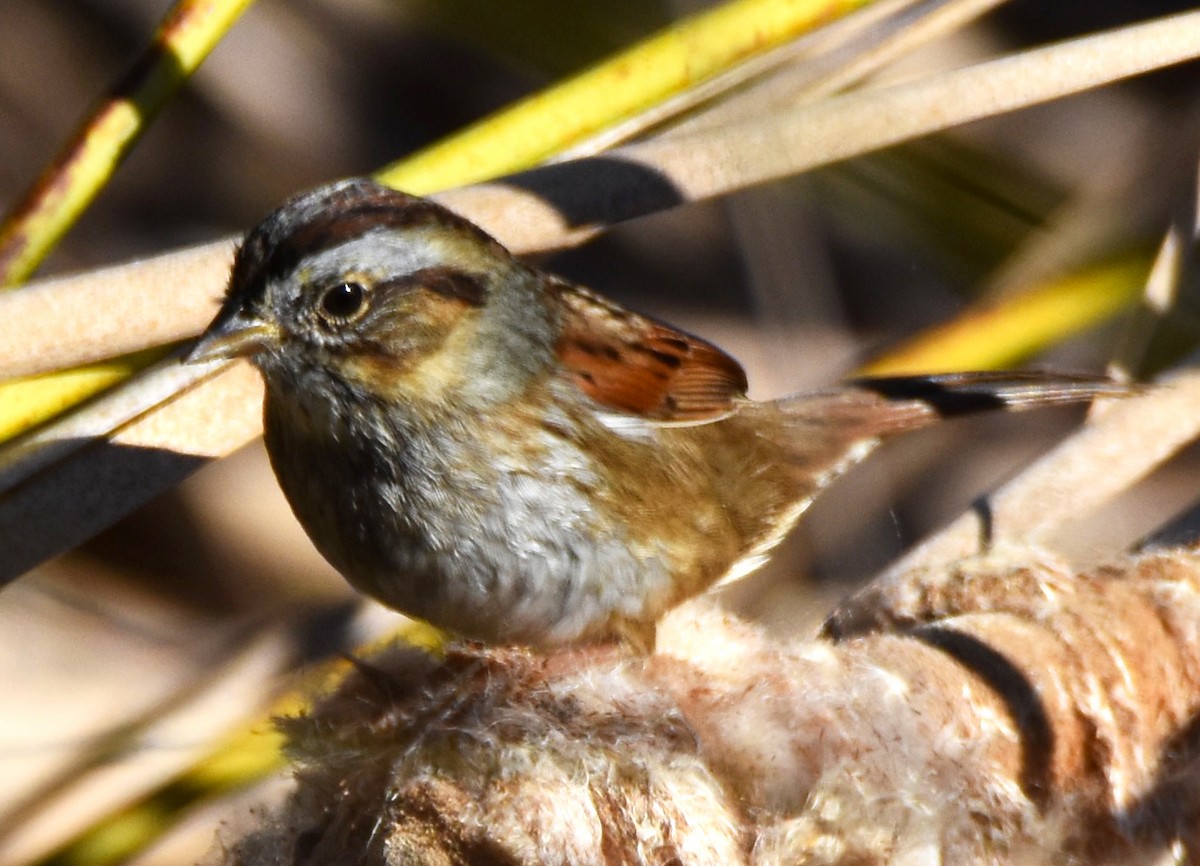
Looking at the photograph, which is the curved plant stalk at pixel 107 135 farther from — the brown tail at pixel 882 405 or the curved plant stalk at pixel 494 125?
the brown tail at pixel 882 405

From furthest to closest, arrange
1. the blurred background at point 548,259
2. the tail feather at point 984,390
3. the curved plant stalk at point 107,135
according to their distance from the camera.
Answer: the blurred background at point 548,259 → the tail feather at point 984,390 → the curved plant stalk at point 107,135

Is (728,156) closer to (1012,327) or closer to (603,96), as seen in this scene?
Answer: (603,96)

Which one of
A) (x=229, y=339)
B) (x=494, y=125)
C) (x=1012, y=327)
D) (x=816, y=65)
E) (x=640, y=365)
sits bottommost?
(x=229, y=339)


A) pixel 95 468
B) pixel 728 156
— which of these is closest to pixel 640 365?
pixel 728 156

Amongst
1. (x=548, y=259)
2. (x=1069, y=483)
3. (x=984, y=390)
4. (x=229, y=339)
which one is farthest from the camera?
(x=548, y=259)

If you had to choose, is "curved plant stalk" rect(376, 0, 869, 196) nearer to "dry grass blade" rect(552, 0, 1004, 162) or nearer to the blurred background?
"dry grass blade" rect(552, 0, 1004, 162)

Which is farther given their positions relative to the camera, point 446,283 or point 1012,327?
point 1012,327

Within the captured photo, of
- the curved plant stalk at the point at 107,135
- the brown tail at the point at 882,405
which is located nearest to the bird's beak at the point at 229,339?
the curved plant stalk at the point at 107,135

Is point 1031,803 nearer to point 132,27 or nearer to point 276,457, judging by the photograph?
point 276,457
